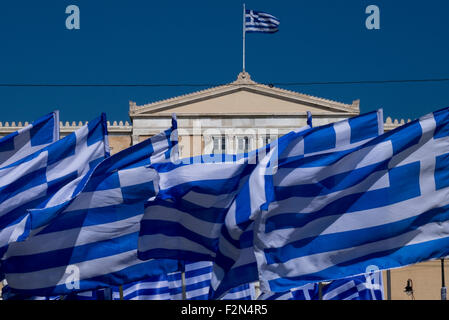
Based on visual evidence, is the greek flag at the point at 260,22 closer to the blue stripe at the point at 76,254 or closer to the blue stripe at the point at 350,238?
the blue stripe at the point at 76,254

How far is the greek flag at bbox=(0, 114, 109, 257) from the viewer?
52.0 ft

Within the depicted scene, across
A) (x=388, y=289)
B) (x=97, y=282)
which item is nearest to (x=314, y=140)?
(x=97, y=282)

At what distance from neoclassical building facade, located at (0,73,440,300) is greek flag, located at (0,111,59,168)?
21554mm

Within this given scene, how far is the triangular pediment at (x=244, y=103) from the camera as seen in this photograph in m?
38.4

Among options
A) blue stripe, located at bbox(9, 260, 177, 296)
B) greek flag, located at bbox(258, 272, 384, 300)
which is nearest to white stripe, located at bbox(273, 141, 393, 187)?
blue stripe, located at bbox(9, 260, 177, 296)

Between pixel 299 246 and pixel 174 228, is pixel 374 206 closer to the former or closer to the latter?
pixel 299 246

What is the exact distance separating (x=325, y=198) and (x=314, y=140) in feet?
3.32

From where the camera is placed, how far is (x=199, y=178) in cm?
1442

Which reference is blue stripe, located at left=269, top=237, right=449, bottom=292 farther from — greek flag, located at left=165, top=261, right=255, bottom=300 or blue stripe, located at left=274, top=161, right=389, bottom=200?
greek flag, located at left=165, top=261, right=255, bottom=300

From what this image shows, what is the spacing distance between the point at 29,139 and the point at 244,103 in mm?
23045

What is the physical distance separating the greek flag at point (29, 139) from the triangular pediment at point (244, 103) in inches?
865

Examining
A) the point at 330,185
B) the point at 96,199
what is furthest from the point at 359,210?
the point at 96,199

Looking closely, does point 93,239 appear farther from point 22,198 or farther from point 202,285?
point 202,285

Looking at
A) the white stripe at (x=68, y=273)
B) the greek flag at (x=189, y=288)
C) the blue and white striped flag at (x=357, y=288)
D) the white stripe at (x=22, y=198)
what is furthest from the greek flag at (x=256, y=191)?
the greek flag at (x=189, y=288)
